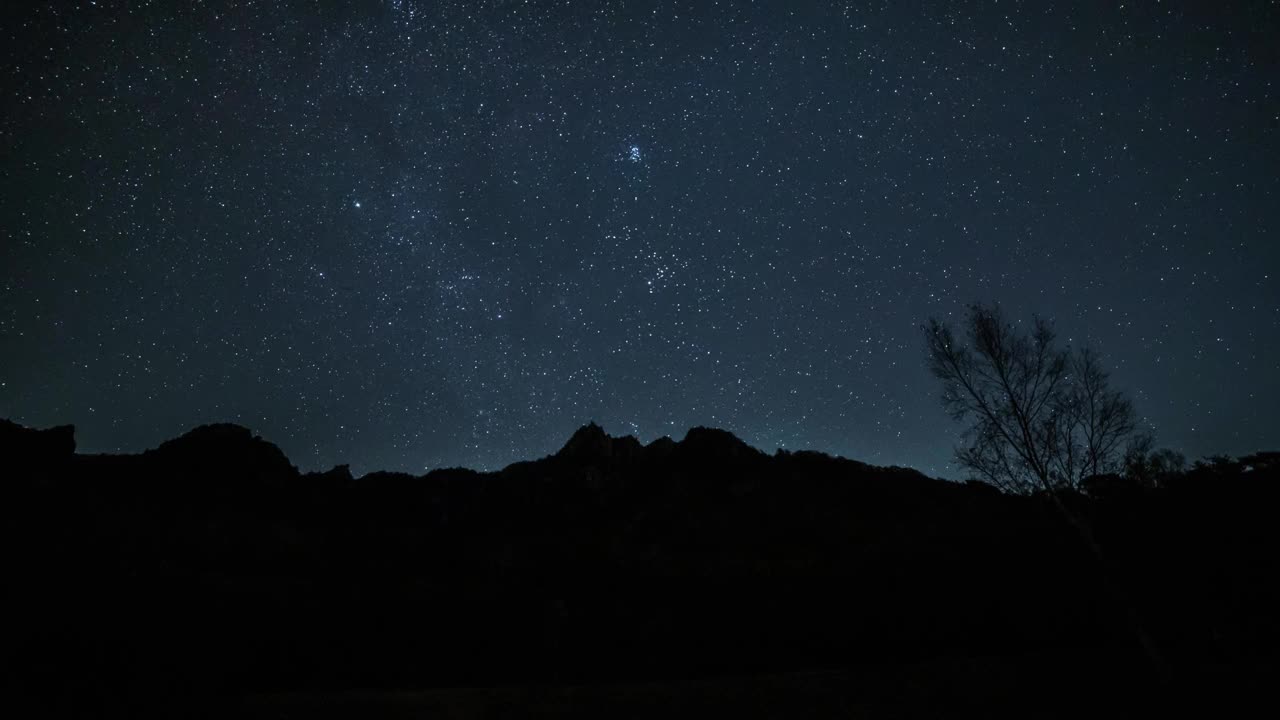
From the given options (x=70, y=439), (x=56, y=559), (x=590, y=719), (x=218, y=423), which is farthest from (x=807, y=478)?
(x=70, y=439)

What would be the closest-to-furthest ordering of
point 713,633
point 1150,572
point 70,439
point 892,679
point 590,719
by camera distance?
point 590,719
point 892,679
point 1150,572
point 713,633
point 70,439

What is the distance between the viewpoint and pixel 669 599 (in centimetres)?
1598

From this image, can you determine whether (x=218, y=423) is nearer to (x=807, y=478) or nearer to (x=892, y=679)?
(x=807, y=478)

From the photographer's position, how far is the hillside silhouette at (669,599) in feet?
28.3

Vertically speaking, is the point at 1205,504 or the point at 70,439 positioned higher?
the point at 70,439

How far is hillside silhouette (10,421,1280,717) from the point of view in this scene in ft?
28.3

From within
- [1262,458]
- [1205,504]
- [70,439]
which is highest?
[70,439]

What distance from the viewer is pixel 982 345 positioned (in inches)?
458

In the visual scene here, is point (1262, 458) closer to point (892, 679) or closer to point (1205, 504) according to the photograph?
point (1205, 504)

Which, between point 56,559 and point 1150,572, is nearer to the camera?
point 1150,572

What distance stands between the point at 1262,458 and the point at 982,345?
400 inches

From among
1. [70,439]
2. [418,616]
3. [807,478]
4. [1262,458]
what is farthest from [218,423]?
[1262,458]

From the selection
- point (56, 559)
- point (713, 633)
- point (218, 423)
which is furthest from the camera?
point (218, 423)

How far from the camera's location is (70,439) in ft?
87.5
